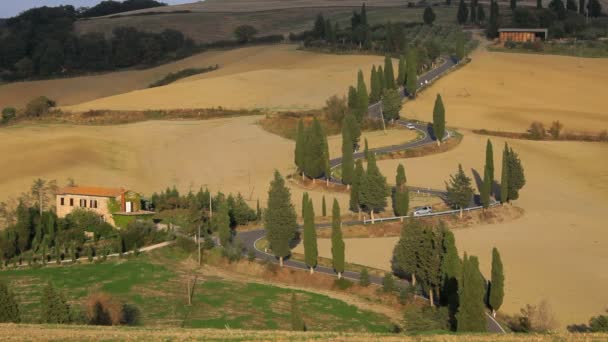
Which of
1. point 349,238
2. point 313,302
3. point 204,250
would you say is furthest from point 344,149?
point 313,302

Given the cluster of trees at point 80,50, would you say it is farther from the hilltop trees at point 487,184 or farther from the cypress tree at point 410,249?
the cypress tree at point 410,249

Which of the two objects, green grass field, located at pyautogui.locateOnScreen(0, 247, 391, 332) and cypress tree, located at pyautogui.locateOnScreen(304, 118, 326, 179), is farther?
cypress tree, located at pyautogui.locateOnScreen(304, 118, 326, 179)

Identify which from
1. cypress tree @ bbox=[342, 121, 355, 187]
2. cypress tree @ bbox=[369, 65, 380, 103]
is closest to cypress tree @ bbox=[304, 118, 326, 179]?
cypress tree @ bbox=[342, 121, 355, 187]

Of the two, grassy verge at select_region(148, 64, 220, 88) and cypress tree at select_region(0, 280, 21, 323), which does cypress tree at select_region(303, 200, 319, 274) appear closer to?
cypress tree at select_region(0, 280, 21, 323)

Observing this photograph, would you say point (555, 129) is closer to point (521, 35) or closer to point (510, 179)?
point (510, 179)

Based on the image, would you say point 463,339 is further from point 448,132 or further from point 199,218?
point 448,132

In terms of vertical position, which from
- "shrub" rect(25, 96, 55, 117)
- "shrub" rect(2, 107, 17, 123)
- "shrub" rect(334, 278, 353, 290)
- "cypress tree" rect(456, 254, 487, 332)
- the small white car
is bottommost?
"shrub" rect(334, 278, 353, 290)

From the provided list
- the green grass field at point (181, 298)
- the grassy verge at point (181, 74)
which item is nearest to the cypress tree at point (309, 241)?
the green grass field at point (181, 298)

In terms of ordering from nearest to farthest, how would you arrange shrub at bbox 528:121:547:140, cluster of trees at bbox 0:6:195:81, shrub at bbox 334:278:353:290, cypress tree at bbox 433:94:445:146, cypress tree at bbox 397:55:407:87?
shrub at bbox 334:278:353:290 < cypress tree at bbox 433:94:445:146 < shrub at bbox 528:121:547:140 < cypress tree at bbox 397:55:407:87 < cluster of trees at bbox 0:6:195:81

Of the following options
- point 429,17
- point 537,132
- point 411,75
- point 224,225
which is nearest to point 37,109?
point 411,75
